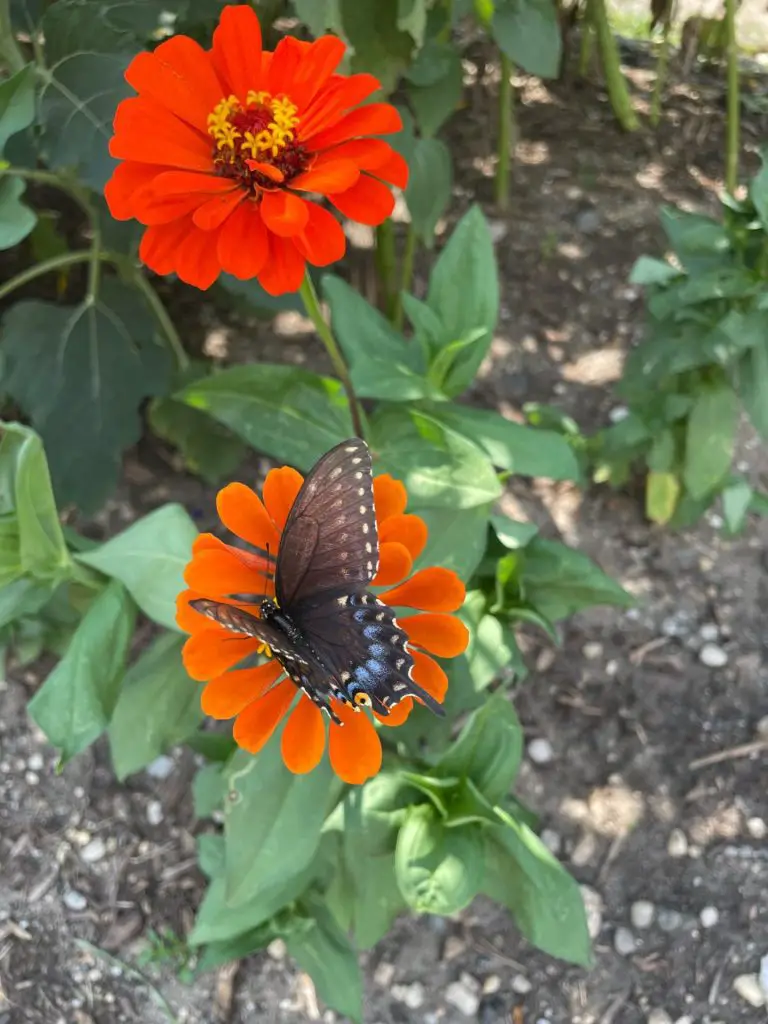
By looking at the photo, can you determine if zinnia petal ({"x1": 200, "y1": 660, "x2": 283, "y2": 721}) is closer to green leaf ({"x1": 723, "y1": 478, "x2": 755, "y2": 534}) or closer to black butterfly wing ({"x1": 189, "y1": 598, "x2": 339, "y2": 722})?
black butterfly wing ({"x1": 189, "y1": 598, "x2": 339, "y2": 722})

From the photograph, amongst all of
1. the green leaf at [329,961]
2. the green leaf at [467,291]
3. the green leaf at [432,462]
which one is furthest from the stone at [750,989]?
the green leaf at [467,291]

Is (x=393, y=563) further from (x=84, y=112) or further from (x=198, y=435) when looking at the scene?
(x=198, y=435)

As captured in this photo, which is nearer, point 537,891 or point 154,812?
point 537,891

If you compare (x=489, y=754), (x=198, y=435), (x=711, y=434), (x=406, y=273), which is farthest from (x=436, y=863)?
(x=406, y=273)

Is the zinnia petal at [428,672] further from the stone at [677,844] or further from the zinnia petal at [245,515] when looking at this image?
the stone at [677,844]

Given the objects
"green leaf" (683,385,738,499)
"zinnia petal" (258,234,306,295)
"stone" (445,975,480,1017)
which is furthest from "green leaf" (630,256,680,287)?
"stone" (445,975,480,1017)
